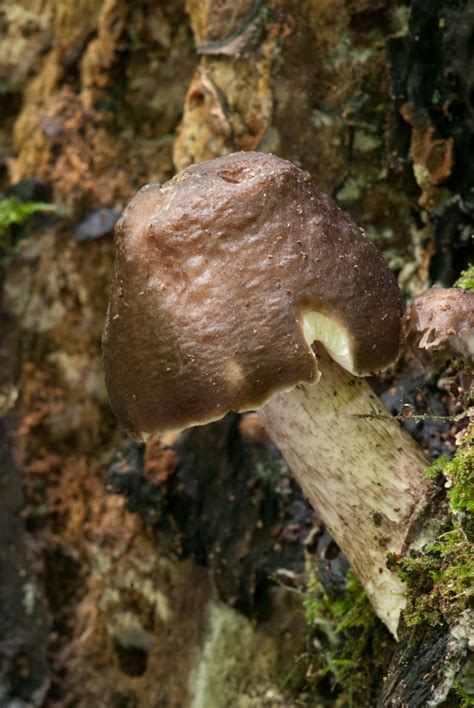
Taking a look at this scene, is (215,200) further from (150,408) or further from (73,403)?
(73,403)

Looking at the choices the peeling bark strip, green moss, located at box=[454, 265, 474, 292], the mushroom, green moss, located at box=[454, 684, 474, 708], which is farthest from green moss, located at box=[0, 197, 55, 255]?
green moss, located at box=[454, 684, 474, 708]

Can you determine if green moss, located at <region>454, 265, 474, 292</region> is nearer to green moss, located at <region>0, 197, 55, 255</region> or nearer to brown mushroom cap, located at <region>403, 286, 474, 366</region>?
brown mushroom cap, located at <region>403, 286, 474, 366</region>

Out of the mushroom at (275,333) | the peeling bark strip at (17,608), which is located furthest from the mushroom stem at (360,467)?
A: the peeling bark strip at (17,608)

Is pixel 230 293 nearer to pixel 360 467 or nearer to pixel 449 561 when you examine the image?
pixel 360 467

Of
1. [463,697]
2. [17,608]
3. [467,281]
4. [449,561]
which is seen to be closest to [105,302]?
[17,608]

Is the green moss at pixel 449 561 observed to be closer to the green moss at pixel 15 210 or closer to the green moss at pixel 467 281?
the green moss at pixel 467 281
